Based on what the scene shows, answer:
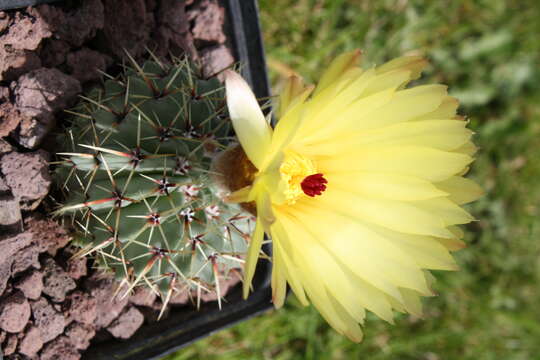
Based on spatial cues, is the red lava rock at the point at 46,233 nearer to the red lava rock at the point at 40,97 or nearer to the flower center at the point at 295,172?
the red lava rock at the point at 40,97

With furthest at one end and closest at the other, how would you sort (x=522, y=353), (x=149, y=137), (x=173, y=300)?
(x=522, y=353), (x=173, y=300), (x=149, y=137)

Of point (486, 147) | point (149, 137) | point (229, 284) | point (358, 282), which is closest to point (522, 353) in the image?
point (486, 147)

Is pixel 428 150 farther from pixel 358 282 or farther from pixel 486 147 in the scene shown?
pixel 486 147

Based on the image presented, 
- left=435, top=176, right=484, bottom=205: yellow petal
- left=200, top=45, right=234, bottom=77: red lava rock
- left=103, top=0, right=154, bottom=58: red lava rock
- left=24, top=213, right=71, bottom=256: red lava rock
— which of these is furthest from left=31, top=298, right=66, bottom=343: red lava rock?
left=435, top=176, right=484, bottom=205: yellow petal

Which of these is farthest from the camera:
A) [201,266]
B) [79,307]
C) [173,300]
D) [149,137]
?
[173,300]

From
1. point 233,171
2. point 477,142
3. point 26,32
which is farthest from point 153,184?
point 477,142

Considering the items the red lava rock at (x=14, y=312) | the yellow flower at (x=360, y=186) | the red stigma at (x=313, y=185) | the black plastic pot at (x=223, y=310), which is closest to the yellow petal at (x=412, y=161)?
the yellow flower at (x=360, y=186)
